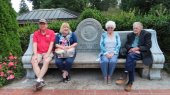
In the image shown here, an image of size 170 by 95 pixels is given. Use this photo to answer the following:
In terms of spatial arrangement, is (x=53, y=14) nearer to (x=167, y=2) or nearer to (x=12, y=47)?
(x=167, y=2)

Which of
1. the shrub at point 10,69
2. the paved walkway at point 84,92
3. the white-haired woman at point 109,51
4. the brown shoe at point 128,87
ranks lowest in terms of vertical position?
the paved walkway at point 84,92

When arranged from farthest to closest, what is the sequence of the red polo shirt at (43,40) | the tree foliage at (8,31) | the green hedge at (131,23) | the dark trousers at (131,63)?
1. the green hedge at (131,23)
2. the tree foliage at (8,31)
3. the red polo shirt at (43,40)
4. the dark trousers at (131,63)

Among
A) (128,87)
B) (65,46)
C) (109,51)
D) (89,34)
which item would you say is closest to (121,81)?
(128,87)

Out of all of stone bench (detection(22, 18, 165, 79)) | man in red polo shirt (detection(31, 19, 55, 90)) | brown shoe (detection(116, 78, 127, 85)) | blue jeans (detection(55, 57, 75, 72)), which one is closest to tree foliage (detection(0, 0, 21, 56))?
stone bench (detection(22, 18, 165, 79))

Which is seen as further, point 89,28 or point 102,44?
point 89,28

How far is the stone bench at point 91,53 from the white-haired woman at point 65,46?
7.4 inches

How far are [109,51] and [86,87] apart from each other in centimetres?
96

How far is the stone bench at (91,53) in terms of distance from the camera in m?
6.15

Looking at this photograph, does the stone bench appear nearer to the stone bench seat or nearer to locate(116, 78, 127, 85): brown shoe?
the stone bench seat

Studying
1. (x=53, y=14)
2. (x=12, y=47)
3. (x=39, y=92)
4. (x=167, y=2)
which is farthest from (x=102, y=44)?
(x=167, y=2)

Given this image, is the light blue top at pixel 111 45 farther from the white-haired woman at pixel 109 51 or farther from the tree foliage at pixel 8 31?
the tree foliage at pixel 8 31

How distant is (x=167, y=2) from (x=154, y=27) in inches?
510

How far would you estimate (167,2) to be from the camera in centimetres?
2030

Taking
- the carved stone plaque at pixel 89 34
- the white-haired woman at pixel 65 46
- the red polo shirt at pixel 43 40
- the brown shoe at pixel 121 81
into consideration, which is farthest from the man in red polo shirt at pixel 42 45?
the brown shoe at pixel 121 81
